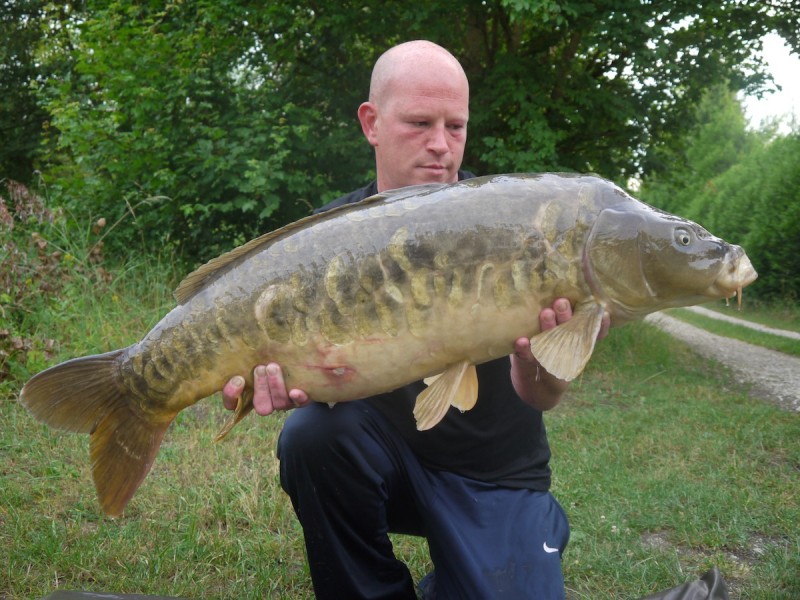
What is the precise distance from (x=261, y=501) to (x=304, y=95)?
17.3ft

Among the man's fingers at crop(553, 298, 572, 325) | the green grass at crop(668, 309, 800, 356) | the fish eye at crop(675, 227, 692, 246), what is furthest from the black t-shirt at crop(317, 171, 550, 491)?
the green grass at crop(668, 309, 800, 356)

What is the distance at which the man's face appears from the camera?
92.2 inches

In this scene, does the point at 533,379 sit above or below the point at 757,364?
above

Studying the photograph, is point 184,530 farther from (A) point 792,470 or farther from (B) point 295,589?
(A) point 792,470

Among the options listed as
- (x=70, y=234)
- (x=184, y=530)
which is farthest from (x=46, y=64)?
(x=184, y=530)

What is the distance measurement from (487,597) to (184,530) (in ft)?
4.29

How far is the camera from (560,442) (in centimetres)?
458

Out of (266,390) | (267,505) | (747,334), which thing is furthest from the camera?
(747,334)

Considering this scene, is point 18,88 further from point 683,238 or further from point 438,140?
point 683,238

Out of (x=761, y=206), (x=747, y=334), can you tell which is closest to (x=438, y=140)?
(x=747, y=334)

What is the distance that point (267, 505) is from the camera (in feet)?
10.3

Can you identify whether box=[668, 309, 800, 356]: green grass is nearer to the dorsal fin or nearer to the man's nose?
the man's nose

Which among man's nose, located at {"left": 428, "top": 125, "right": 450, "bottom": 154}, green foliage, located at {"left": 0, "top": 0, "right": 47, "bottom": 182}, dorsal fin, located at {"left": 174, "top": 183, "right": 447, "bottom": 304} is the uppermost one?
green foliage, located at {"left": 0, "top": 0, "right": 47, "bottom": 182}

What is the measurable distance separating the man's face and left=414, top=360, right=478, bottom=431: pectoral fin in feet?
2.54
